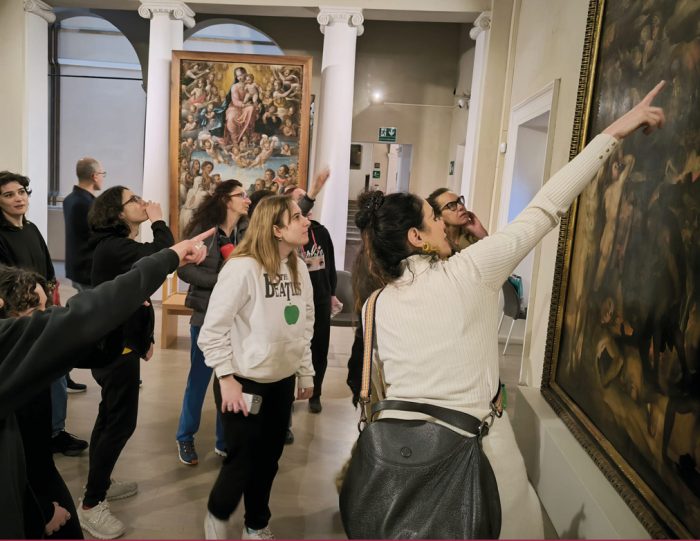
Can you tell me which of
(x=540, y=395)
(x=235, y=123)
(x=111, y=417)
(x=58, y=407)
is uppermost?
(x=235, y=123)

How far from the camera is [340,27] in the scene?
8.16m

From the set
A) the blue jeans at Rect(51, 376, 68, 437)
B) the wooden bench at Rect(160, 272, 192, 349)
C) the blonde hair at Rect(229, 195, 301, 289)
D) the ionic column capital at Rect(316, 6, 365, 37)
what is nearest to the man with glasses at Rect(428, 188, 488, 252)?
the blonde hair at Rect(229, 195, 301, 289)

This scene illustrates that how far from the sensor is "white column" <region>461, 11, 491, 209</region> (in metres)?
7.14

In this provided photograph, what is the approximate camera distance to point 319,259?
4562 mm

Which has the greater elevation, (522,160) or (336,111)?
(336,111)

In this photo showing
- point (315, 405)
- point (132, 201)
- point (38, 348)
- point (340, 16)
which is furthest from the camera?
point (340, 16)

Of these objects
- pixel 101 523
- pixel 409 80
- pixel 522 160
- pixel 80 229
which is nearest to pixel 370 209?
pixel 101 523

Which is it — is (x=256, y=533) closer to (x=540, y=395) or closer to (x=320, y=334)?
(x=540, y=395)

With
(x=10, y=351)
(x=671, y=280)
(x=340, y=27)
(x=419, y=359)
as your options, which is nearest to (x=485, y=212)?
(x=340, y=27)

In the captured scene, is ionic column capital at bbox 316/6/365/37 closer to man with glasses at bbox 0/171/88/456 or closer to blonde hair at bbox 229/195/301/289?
man with glasses at bbox 0/171/88/456

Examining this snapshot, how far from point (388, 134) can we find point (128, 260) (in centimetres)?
794

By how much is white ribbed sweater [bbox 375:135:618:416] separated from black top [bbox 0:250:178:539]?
810 mm

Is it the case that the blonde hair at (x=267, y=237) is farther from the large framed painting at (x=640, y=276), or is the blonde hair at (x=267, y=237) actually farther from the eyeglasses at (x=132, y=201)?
the large framed painting at (x=640, y=276)

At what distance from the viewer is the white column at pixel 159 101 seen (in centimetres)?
823
